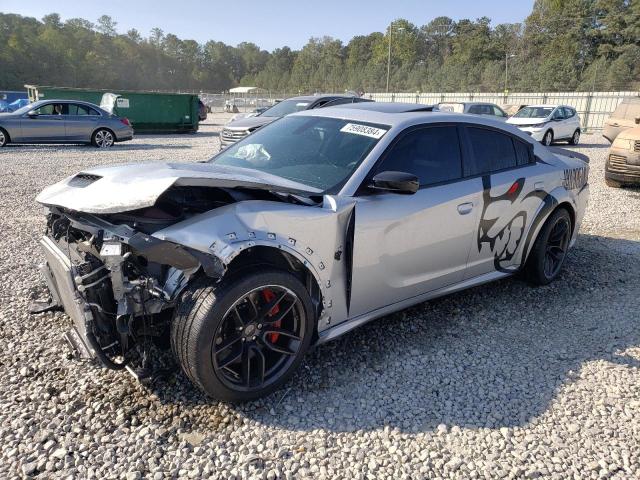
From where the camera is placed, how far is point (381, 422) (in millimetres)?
2791

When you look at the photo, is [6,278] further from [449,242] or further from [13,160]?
[13,160]

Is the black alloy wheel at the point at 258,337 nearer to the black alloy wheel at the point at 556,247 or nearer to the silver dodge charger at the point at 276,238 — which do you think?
the silver dodge charger at the point at 276,238

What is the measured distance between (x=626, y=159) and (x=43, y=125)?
15345 millimetres

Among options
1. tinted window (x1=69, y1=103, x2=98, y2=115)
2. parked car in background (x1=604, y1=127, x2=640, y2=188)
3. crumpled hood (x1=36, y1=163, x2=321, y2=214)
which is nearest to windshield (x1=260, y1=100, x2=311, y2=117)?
tinted window (x1=69, y1=103, x2=98, y2=115)

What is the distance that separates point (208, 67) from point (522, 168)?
153138 millimetres

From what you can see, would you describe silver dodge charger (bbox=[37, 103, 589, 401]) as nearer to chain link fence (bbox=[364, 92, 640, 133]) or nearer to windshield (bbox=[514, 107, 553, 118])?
windshield (bbox=[514, 107, 553, 118])

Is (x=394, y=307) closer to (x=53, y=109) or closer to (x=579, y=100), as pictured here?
(x=53, y=109)

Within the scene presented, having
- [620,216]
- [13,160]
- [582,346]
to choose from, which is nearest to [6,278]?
[582,346]

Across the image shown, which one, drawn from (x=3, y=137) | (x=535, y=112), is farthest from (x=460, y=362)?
(x=535, y=112)

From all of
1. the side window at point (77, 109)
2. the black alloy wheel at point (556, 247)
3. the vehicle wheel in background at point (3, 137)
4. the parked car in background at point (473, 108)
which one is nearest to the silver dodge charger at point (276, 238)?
the black alloy wheel at point (556, 247)

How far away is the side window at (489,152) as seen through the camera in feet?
13.1

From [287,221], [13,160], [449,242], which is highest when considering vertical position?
[287,221]

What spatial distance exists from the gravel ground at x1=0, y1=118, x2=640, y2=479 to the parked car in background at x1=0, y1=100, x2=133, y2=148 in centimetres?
1259

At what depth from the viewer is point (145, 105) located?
72.3ft
